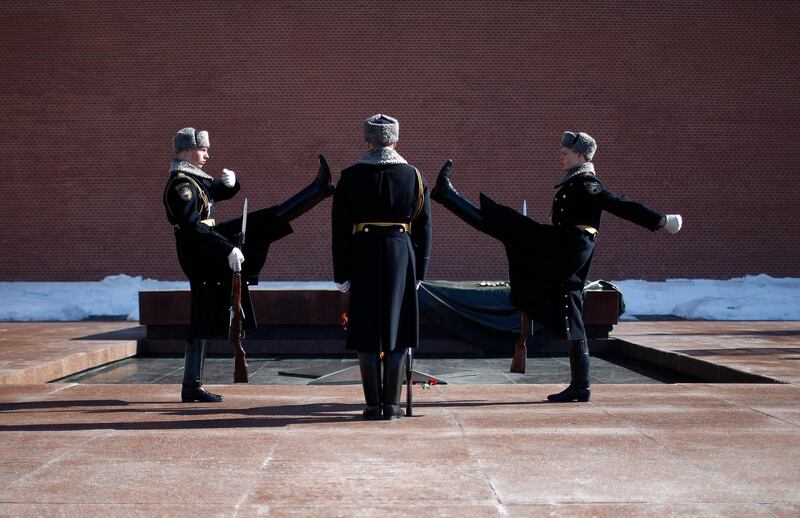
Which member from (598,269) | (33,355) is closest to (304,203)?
(33,355)

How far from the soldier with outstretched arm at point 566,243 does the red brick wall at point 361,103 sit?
34.3ft

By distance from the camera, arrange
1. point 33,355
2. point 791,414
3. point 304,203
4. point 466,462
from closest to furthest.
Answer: point 466,462 < point 791,414 < point 304,203 < point 33,355

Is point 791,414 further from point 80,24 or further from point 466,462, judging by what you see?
point 80,24

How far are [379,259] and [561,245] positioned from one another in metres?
1.17

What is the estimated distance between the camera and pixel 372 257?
4449mm

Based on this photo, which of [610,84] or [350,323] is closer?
[350,323]

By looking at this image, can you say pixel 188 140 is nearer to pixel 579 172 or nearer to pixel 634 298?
pixel 579 172

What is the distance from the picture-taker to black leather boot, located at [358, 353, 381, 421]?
A: 4.40 m

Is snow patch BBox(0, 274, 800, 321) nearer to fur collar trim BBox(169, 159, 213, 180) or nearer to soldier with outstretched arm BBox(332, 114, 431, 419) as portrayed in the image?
fur collar trim BBox(169, 159, 213, 180)

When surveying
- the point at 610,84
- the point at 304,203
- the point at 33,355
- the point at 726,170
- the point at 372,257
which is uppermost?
the point at 610,84

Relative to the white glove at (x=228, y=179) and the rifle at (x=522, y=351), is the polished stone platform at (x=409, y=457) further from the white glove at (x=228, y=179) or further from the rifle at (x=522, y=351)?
the white glove at (x=228, y=179)

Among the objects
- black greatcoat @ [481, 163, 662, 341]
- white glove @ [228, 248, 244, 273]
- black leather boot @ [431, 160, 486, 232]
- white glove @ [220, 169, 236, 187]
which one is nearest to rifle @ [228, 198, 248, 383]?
white glove @ [228, 248, 244, 273]

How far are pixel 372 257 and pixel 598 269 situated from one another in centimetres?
1188

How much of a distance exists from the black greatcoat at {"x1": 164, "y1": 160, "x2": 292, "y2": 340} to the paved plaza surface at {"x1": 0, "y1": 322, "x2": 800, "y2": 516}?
54cm
